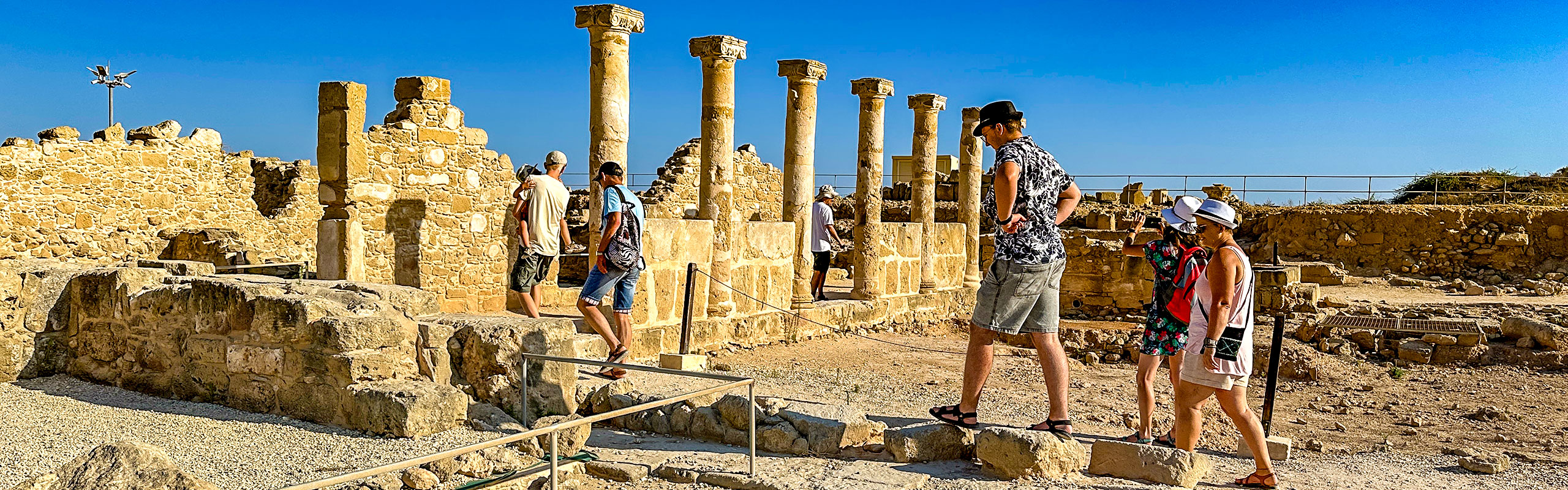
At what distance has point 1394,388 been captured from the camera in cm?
946

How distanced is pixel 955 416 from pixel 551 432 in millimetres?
2145

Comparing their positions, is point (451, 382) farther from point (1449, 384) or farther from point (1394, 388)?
point (1449, 384)

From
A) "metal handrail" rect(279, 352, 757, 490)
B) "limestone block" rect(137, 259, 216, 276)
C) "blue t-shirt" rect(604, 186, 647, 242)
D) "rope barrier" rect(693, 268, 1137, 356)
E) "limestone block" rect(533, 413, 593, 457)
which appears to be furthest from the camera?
"rope barrier" rect(693, 268, 1137, 356)

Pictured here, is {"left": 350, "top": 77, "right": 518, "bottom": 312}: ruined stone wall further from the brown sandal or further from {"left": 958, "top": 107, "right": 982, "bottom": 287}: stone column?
the brown sandal

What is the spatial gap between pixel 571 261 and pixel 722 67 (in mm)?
6406

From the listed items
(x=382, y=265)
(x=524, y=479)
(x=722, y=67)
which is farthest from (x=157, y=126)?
(x=524, y=479)

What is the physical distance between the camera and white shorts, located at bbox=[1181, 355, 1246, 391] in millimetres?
4809

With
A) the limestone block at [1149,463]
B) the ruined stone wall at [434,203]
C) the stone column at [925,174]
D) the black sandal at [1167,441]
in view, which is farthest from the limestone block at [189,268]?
the stone column at [925,174]

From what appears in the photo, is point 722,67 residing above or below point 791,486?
above

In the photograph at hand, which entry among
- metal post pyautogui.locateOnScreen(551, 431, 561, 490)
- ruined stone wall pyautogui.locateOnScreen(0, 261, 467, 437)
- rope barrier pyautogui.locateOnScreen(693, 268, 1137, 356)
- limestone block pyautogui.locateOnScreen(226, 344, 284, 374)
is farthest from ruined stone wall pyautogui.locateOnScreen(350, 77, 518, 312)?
metal post pyautogui.locateOnScreen(551, 431, 561, 490)

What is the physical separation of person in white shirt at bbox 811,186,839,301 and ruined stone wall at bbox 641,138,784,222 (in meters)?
1.50

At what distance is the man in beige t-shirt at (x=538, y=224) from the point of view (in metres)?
8.18

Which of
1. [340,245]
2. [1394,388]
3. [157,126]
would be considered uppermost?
[157,126]

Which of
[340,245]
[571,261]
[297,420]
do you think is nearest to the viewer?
[297,420]
